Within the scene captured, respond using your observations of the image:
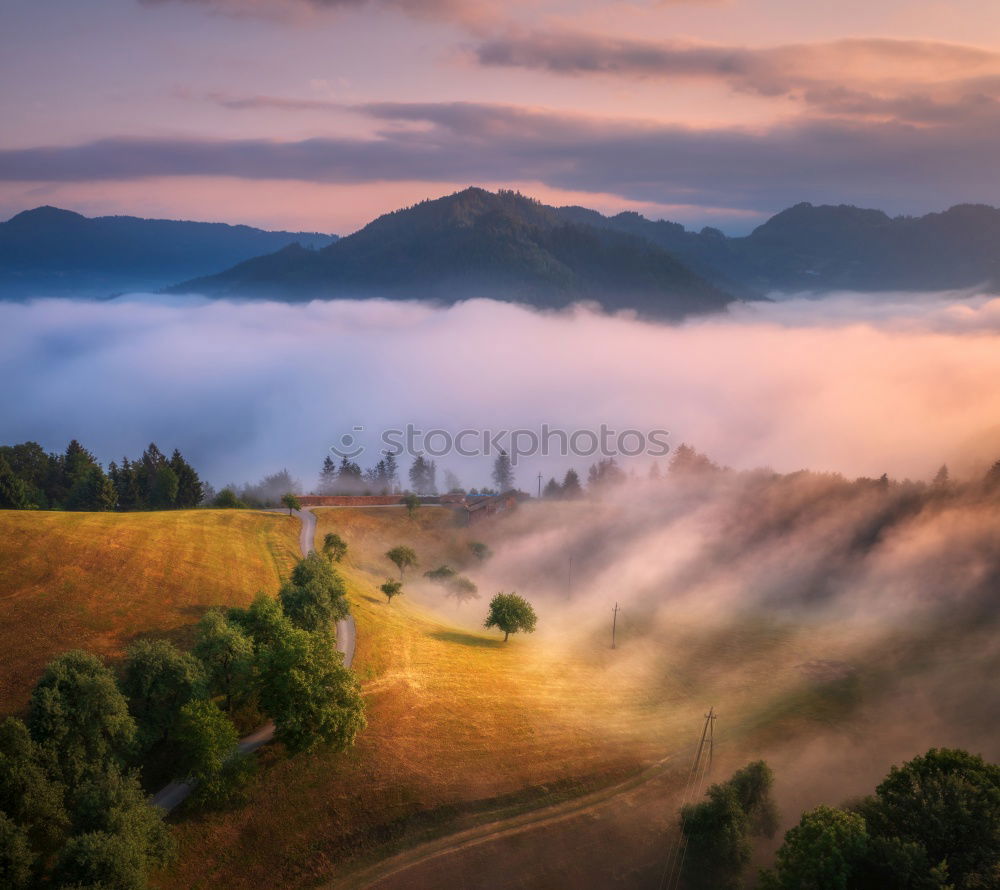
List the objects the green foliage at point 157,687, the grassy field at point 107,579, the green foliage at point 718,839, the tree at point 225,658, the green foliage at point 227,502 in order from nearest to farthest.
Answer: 1. the green foliage at point 718,839
2. the green foliage at point 157,687
3. the tree at point 225,658
4. the grassy field at point 107,579
5. the green foliage at point 227,502

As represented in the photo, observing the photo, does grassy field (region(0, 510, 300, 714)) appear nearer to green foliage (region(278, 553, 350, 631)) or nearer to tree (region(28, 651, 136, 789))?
tree (region(28, 651, 136, 789))

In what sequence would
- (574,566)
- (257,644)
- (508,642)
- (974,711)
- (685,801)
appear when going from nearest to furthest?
(685,801)
(257,644)
(974,711)
(508,642)
(574,566)

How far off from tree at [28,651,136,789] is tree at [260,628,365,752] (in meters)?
10.6

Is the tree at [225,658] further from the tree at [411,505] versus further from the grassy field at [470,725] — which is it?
the tree at [411,505]

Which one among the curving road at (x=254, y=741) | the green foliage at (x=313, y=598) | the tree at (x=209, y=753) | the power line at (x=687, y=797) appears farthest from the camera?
the green foliage at (x=313, y=598)

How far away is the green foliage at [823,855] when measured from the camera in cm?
4262

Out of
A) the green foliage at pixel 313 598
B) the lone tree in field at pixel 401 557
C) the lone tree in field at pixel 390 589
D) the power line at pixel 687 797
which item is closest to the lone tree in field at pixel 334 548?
the lone tree in field at pixel 401 557

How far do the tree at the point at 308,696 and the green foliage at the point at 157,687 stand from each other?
5.82 m

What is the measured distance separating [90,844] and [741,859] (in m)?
44.7

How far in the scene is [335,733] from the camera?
5472 cm

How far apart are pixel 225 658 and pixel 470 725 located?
913 inches

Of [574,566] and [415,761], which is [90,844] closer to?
[415,761]

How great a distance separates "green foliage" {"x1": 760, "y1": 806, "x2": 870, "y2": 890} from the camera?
4262 centimetres

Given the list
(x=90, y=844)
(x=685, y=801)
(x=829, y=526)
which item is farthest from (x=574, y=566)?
(x=90, y=844)
